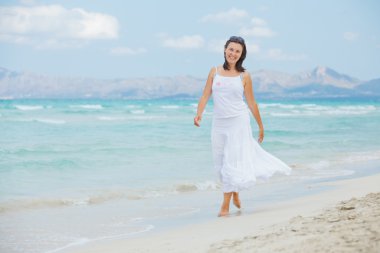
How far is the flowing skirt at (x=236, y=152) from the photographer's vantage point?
5734 millimetres

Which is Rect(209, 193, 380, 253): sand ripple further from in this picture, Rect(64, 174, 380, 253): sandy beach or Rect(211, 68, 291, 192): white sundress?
Rect(211, 68, 291, 192): white sundress

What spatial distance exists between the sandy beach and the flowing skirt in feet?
1.17

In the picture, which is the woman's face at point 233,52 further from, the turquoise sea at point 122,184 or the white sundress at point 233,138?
the turquoise sea at point 122,184

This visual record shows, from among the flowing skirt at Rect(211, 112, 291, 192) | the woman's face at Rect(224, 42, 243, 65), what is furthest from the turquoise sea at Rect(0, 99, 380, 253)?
the woman's face at Rect(224, 42, 243, 65)

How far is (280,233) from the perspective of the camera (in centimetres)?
404

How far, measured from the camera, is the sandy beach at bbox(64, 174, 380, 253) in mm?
3537

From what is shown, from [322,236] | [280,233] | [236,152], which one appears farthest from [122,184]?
[322,236]

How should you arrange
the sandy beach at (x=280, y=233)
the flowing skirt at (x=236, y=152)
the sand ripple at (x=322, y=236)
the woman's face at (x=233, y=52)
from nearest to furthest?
the sand ripple at (x=322, y=236) → the sandy beach at (x=280, y=233) → the woman's face at (x=233, y=52) → the flowing skirt at (x=236, y=152)

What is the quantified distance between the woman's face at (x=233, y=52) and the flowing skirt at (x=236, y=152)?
21.9 inches

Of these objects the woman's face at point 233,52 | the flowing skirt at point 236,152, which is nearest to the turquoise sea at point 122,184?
the flowing skirt at point 236,152

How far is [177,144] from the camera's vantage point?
16.2 m

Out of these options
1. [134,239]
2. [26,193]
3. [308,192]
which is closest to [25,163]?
[26,193]

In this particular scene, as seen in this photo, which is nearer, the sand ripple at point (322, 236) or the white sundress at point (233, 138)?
the sand ripple at point (322, 236)

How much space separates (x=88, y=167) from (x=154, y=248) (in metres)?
7.35
